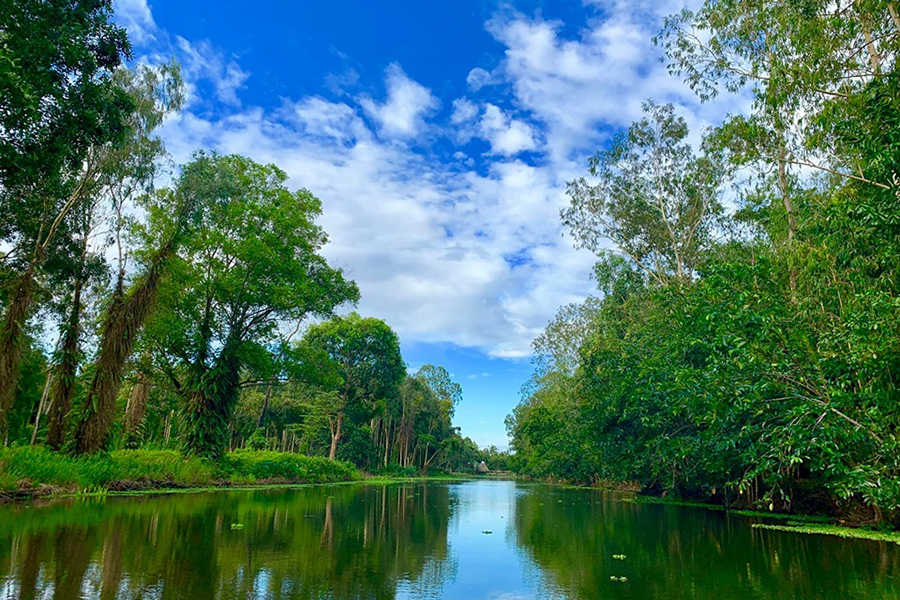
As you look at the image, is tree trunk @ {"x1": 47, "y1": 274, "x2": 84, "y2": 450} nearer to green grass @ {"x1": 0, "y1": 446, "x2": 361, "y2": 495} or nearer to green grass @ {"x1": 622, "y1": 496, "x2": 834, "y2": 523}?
green grass @ {"x1": 0, "y1": 446, "x2": 361, "y2": 495}

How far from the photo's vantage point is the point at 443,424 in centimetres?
7444

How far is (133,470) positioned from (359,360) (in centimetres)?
2980

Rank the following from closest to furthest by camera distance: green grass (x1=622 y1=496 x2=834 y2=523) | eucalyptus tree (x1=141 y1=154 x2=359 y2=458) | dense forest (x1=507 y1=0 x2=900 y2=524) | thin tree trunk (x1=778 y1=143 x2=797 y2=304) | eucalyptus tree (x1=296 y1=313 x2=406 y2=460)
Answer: dense forest (x1=507 y1=0 x2=900 y2=524) → thin tree trunk (x1=778 y1=143 x2=797 y2=304) → green grass (x1=622 y1=496 x2=834 y2=523) → eucalyptus tree (x1=141 y1=154 x2=359 y2=458) → eucalyptus tree (x1=296 y1=313 x2=406 y2=460)

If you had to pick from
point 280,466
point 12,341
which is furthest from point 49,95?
point 280,466

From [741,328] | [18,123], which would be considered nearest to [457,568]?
[741,328]

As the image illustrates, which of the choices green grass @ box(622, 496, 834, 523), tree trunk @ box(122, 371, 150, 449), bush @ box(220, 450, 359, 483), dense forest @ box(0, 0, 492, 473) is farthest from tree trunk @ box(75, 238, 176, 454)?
green grass @ box(622, 496, 834, 523)

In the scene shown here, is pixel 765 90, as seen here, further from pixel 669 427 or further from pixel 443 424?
pixel 443 424

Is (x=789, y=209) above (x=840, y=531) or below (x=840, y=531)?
above

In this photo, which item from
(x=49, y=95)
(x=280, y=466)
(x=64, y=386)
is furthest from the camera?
(x=280, y=466)

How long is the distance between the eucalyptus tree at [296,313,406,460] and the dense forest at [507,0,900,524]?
21547 millimetres

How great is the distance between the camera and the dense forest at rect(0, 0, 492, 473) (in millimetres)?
11406

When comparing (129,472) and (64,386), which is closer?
(129,472)

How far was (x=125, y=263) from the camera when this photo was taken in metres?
21.3

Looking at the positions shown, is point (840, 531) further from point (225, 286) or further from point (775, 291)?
point (225, 286)
